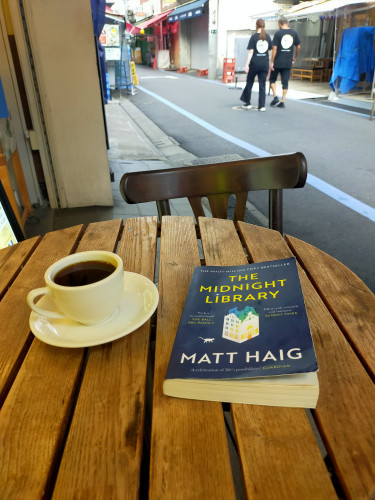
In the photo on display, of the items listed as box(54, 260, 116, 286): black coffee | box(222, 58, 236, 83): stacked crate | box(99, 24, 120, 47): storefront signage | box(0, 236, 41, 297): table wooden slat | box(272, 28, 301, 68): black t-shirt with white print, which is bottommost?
box(0, 236, 41, 297): table wooden slat

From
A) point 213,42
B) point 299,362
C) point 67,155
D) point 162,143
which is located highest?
point 213,42

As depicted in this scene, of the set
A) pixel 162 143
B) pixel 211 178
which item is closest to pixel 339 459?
pixel 211 178

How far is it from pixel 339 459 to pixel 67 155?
325 centimetres

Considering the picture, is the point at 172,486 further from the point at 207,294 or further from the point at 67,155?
the point at 67,155

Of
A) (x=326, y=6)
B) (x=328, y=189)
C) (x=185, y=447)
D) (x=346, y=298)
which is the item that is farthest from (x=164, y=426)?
(x=326, y=6)

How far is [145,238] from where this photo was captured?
1194 mm

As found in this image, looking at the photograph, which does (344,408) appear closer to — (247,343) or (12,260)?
(247,343)

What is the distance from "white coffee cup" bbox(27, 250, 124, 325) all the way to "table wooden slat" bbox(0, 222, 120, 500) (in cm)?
8

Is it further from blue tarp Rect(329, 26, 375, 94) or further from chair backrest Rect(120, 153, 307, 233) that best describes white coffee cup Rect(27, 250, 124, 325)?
blue tarp Rect(329, 26, 375, 94)

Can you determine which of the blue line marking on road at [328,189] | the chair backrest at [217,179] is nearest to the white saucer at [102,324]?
the chair backrest at [217,179]

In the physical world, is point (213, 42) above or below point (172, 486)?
above

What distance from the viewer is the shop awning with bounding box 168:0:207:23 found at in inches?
641

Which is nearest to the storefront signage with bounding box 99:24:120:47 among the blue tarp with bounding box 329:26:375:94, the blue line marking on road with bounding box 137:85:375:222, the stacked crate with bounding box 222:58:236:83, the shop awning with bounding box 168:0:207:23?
the stacked crate with bounding box 222:58:236:83

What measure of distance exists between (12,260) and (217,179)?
82cm
